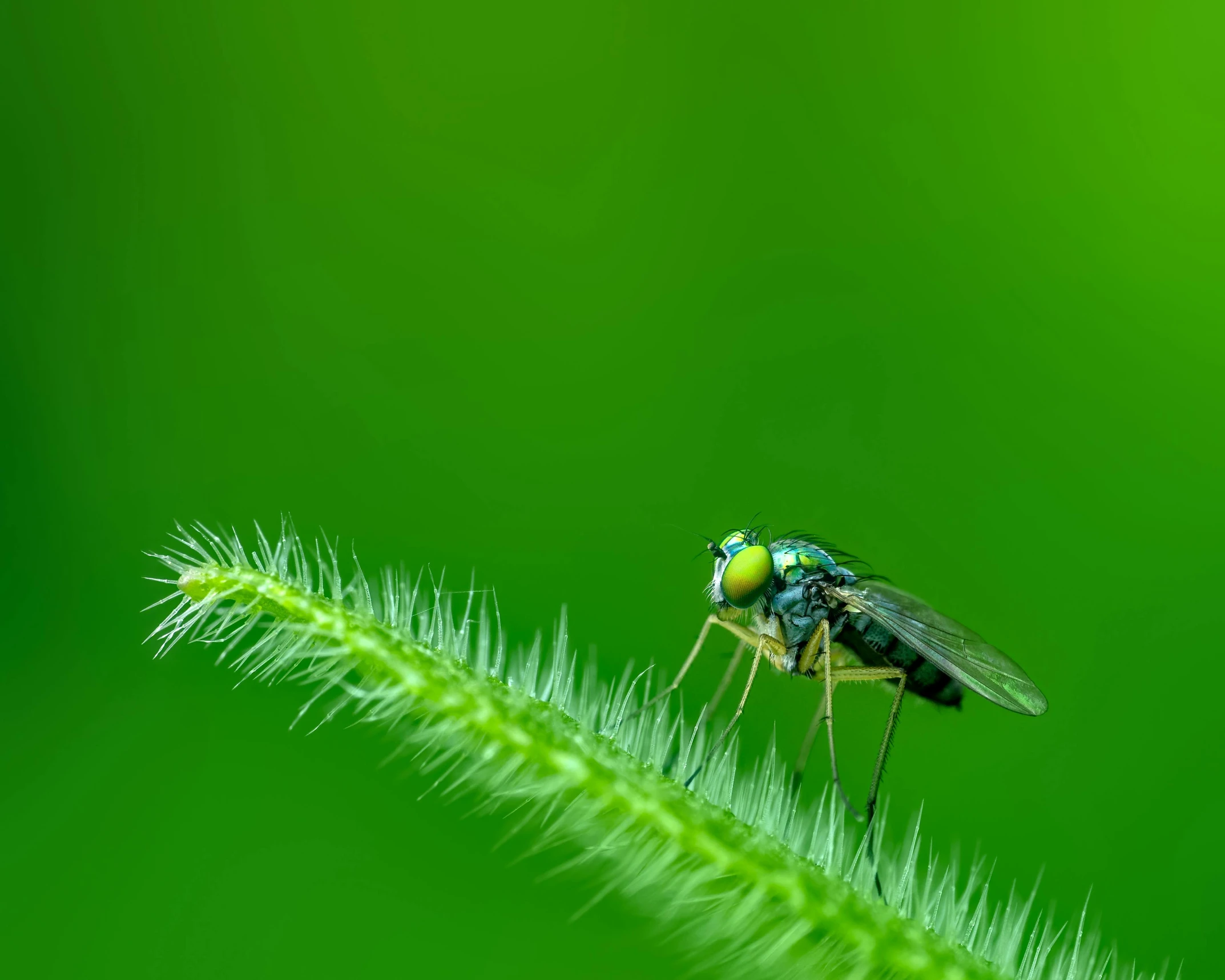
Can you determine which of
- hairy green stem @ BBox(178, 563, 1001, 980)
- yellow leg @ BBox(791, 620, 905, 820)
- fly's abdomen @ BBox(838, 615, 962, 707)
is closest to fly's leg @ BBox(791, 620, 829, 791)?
yellow leg @ BBox(791, 620, 905, 820)

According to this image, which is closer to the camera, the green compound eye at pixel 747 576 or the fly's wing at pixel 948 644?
the fly's wing at pixel 948 644

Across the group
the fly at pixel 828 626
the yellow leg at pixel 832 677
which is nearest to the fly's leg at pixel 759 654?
the fly at pixel 828 626

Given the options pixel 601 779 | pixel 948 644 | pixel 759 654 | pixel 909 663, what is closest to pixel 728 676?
pixel 759 654

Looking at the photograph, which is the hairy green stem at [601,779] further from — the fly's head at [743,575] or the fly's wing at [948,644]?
the fly's head at [743,575]

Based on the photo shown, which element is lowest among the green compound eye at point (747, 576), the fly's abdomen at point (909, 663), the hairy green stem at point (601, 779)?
the hairy green stem at point (601, 779)

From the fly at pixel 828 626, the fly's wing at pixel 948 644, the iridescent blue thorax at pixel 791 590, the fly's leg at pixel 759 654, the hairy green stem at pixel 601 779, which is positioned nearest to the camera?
the hairy green stem at pixel 601 779

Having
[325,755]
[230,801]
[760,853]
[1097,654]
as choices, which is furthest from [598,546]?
[760,853]
